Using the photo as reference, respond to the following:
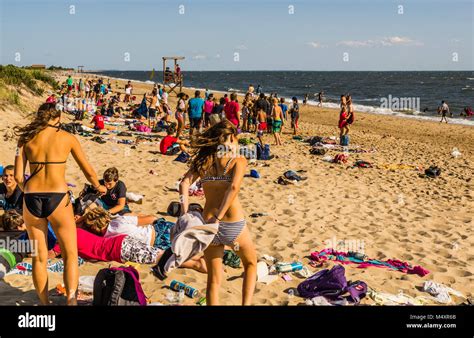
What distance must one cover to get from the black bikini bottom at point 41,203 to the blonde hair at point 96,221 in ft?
6.00

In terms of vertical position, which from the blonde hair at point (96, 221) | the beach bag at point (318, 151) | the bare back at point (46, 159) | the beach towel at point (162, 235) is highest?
the bare back at point (46, 159)

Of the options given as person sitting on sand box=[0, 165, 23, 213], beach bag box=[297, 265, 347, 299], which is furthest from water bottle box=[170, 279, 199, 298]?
person sitting on sand box=[0, 165, 23, 213]

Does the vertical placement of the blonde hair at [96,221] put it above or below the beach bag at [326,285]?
above

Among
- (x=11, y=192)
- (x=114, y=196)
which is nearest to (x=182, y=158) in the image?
(x=114, y=196)

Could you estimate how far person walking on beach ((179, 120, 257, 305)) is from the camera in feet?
12.3

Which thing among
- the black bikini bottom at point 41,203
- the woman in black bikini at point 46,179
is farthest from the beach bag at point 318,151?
the black bikini bottom at point 41,203

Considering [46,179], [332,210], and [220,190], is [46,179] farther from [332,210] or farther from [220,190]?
[332,210]

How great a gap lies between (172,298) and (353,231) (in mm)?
3688

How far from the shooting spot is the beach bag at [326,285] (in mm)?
4946

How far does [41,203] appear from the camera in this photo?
3766 millimetres

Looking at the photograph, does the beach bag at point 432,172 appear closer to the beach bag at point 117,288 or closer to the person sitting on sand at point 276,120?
the person sitting on sand at point 276,120

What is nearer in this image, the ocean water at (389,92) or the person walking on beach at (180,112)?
the person walking on beach at (180,112)

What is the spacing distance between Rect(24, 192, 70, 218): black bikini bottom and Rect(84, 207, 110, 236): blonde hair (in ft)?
6.00

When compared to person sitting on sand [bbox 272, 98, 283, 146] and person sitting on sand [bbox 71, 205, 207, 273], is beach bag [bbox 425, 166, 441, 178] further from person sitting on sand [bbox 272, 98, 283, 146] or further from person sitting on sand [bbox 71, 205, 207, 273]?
person sitting on sand [bbox 71, 205, 207, 273]
